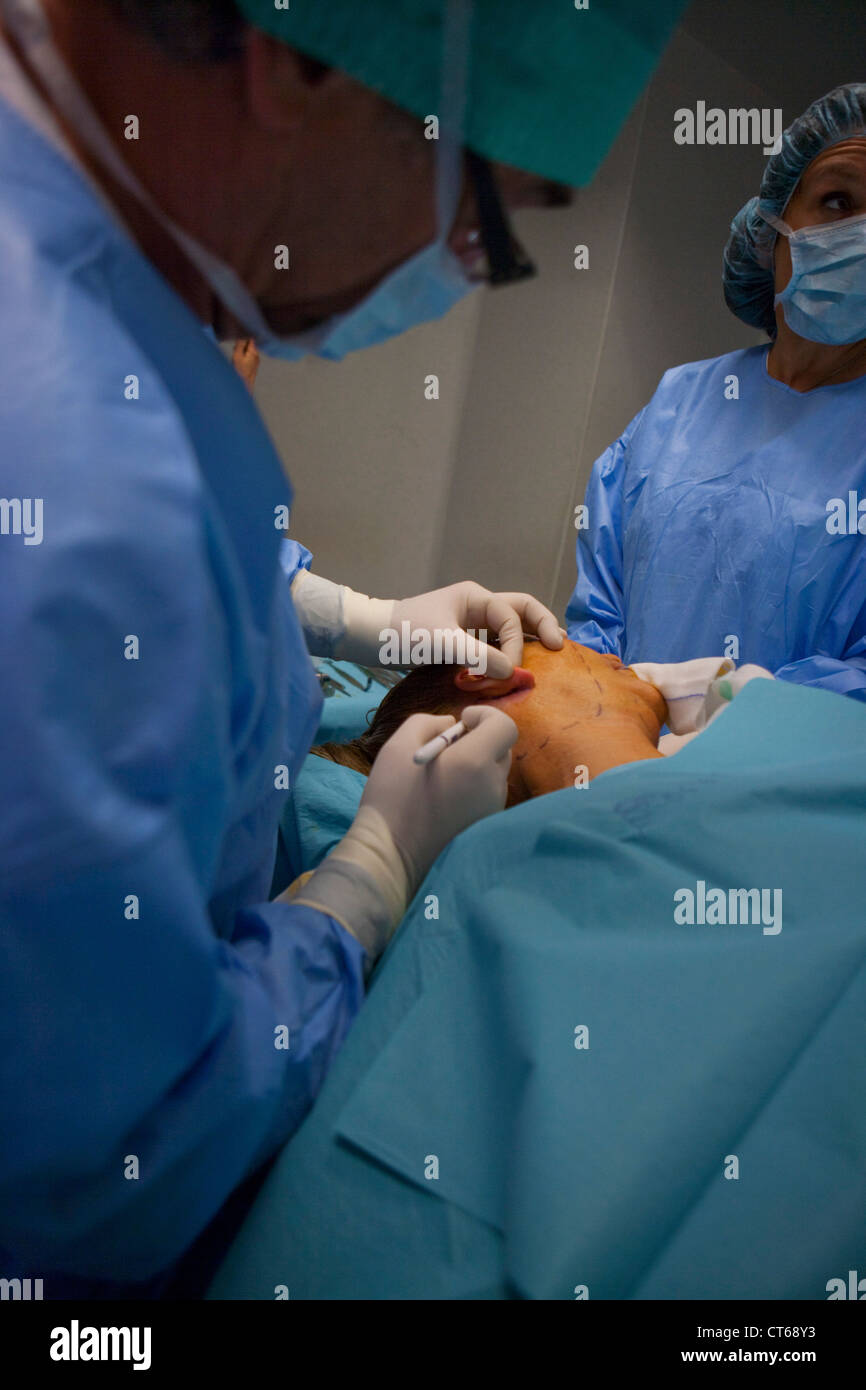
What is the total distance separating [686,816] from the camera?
0.98 meters

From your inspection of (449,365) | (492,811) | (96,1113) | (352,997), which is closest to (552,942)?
(352,997)

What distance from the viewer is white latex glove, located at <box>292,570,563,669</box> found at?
163 cm

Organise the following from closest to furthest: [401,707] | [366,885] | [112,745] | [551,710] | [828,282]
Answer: [112,745] < [366,885] < [551,710] < [401,707] < [828,282]

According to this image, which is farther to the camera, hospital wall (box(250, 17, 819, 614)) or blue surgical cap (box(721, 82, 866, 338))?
hospital wall (box(250, 17, 819, 614))

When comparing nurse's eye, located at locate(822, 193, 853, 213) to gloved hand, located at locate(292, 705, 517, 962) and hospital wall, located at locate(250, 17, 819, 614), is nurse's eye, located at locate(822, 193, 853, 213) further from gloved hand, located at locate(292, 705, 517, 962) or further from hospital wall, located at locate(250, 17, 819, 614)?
gloved hand, located at locate(292, 705, 517, 962)

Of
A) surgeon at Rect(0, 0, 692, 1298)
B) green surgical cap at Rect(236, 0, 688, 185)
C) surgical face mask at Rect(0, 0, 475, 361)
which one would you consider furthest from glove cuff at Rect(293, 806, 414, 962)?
green surgical cap at Rect(236, 0, 688, 185)

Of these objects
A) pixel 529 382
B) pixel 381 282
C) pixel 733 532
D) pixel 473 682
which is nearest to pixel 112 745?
pixel 381 282

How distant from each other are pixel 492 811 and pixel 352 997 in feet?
1.19

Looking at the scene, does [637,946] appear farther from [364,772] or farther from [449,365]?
[449,365]

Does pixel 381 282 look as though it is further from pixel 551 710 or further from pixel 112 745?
pixel 551 710

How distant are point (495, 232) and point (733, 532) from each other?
1374 millimetres

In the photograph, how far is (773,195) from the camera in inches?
76.2

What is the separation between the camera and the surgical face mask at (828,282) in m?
1.79

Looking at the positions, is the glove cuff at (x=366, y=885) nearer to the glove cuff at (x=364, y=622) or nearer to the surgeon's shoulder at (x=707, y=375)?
the glove cuff at (x=364, y=622)
